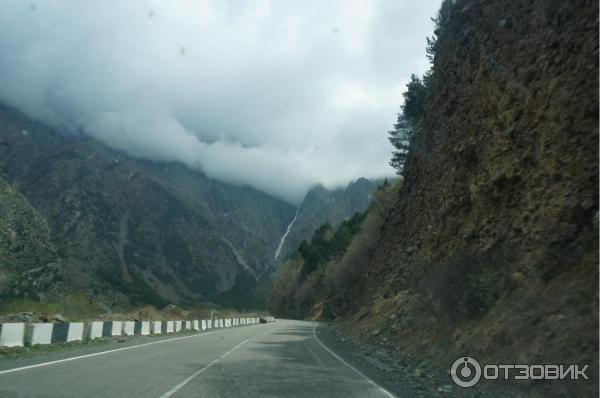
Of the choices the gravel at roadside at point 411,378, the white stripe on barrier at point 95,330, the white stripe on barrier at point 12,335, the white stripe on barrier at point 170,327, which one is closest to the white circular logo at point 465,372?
the gravel at roadside at point 411,378

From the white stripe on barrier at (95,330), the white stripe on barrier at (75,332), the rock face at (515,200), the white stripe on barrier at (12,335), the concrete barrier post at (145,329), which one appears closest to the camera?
the rock face at (515,200)

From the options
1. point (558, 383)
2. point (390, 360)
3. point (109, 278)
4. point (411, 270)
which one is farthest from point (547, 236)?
point (109, 278)

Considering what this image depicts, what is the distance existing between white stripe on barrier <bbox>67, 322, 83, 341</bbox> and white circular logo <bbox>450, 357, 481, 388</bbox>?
14171 mm

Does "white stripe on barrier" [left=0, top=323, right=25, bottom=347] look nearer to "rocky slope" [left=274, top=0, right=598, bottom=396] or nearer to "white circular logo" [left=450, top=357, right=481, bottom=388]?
"rocky slope" [left=274, top=0, right=598, bottom=396]

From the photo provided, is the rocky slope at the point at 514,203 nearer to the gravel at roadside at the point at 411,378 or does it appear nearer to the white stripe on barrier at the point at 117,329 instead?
the gravel at roadside at the point at 411,378

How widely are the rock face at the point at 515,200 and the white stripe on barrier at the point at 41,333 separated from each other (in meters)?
12.7

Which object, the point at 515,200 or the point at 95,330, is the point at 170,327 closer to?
Answer: the point at 95,330

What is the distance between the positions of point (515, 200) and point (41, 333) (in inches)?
640

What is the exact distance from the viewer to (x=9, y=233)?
70.6 metres

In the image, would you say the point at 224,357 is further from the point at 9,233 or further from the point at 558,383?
the point at 9,233

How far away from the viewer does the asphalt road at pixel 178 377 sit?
9164 mm

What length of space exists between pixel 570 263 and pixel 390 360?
296 inches

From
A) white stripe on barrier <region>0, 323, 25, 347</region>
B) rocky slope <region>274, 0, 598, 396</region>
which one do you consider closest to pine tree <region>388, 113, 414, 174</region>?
rocky slope <region>274, 0, 598, 396</region>

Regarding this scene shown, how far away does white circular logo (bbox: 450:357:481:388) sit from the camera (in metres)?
11.7
